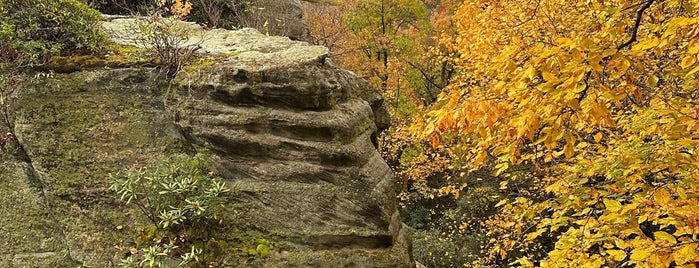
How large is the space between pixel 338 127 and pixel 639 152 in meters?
3.26

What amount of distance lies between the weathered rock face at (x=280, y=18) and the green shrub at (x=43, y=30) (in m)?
7.19

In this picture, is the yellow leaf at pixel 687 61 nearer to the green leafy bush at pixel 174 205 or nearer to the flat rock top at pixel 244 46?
the flat rock top at pixel 244 46

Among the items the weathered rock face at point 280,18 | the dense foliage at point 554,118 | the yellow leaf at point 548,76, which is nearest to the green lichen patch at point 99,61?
the dense foliage at point 554,118

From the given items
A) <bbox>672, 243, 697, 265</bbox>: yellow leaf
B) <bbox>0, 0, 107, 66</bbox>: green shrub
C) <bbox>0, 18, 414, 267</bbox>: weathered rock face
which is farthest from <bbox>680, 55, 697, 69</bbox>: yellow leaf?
<bbox>0, 0, 107, 66</bbox>: green shrub

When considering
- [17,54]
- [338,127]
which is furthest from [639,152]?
[17,54]

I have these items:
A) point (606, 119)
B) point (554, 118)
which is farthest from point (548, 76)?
point (606, 119)

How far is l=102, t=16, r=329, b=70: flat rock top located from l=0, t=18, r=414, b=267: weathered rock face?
45mm

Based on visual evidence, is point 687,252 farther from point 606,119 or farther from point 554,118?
point 554,118

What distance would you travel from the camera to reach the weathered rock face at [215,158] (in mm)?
5508

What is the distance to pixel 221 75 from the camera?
19.2 ft

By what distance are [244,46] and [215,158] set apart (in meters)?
1.90

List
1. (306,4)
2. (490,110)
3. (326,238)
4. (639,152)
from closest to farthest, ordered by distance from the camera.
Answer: (490,110), (639,152), (326,238), (306,4)

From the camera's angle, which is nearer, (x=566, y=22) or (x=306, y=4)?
(x=566, y=22)

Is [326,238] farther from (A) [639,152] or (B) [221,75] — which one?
(A) [639,152]
